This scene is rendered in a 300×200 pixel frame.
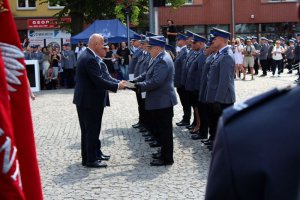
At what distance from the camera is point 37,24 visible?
139 feet

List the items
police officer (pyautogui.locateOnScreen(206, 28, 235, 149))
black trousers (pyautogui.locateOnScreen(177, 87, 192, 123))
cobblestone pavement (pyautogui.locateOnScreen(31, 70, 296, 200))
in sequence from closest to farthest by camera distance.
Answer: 1. cobblestone pavement (pyautogui.locateOnScreen(31, 70, 296, 200))
2. police officer (pyautogui.locateOnScreen(206, 28, 235, 149))
3. black trousers (pyautogui.locateOnScreen(177, 87, 192, 123))

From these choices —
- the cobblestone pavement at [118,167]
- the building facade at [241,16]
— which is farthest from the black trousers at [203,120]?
the building facade at [241,16]

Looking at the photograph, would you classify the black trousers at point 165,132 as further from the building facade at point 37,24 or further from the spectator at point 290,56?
the building facade at point 37,24

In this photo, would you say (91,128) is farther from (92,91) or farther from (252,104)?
(252,104)

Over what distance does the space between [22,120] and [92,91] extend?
5.62m

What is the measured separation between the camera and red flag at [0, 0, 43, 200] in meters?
2.53

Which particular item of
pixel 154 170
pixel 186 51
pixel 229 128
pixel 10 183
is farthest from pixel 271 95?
pixel 186 51

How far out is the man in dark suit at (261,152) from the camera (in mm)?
1280

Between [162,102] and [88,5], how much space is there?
2236 cm

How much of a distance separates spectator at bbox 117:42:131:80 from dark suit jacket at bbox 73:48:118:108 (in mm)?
15821

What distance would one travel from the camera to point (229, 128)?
131cm

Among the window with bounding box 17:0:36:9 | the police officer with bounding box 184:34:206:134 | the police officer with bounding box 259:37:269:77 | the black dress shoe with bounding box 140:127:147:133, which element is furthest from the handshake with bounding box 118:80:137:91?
the window with bounding box 17:0:36:9

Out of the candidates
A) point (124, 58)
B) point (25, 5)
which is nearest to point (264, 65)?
point (124, 58)

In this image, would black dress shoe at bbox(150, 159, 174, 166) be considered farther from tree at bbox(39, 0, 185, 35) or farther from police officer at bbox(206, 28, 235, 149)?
tree at bbox(39, 0, 185, 35)
